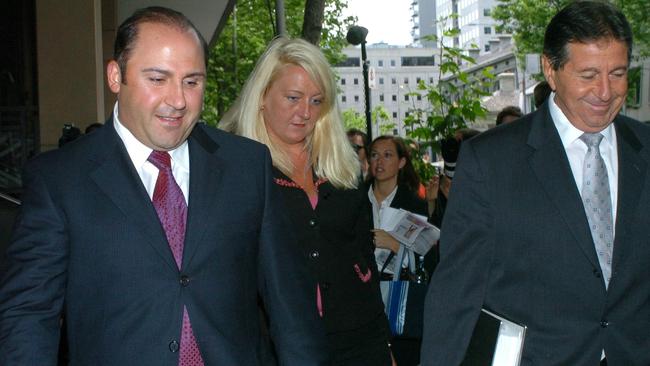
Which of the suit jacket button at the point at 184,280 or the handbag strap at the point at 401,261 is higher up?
the suit jacket button at the point at 184,280

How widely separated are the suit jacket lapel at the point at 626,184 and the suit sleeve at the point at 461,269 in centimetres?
45

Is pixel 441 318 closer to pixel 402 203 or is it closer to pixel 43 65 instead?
pixel 402 203

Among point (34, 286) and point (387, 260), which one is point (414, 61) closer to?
point (387, 260)

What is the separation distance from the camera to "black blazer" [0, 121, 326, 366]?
2881 millimetres

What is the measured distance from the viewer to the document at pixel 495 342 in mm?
3248

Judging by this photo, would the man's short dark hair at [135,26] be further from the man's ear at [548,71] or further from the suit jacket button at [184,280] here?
the man's ear at [548,71]

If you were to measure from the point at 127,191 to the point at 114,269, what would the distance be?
0.81 feet

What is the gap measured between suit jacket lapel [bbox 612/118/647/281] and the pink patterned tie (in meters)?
1.51

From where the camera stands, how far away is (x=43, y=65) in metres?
10.7

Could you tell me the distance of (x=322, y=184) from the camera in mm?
4492

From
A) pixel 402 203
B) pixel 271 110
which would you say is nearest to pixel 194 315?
pixel 271 110

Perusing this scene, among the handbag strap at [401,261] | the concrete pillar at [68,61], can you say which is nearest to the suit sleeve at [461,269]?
the handbag strap at [401,261]

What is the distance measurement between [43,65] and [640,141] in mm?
8347

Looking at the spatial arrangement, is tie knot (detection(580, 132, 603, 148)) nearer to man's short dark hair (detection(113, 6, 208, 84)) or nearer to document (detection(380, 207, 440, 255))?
man's short dark hair (detection(113, 6, 208, 84))
